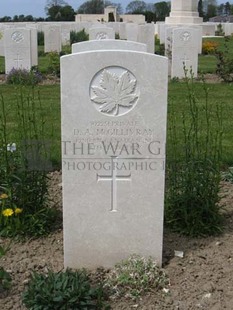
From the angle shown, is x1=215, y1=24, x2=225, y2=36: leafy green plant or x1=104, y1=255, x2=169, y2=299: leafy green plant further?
x1=215, y1=24, x2=225, y2=36: leafy green plant

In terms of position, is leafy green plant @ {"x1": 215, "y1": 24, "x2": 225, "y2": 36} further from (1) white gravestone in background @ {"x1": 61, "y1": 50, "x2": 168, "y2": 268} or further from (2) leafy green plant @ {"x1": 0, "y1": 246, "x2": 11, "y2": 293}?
(2) leafy green plant @ {"x1": 0, "y1": 246, "x2": 11, "y2": 293}

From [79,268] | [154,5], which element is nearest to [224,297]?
[79,268]

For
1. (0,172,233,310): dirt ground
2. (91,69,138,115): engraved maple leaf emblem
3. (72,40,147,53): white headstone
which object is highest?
(72,40,147,53): white headstone

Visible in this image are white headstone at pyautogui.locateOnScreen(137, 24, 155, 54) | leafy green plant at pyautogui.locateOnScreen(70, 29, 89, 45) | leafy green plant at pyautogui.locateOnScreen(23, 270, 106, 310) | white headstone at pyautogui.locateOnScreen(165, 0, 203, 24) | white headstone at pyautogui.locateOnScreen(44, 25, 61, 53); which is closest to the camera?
leafy green plant at pyautogui.locateOnScreen(23, 270, 106, 310)

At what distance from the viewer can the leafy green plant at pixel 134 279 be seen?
11.2 feet

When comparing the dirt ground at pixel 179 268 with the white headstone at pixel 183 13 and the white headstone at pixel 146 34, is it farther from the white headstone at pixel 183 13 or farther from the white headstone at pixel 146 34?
the white headstone at pixel 183 13

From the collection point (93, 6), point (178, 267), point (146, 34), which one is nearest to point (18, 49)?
point (146, 34)

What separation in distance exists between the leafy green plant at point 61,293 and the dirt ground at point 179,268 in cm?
12

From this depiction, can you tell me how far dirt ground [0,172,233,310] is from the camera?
334cm

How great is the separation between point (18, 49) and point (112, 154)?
10113 mm

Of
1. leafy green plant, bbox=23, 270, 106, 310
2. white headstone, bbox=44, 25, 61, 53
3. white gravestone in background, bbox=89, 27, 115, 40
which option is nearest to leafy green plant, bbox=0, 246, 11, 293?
leafy green plant, bbox=23, 270, 106, 310

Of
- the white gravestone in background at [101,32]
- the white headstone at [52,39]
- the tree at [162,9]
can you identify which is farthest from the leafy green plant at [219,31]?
the tree at [162,9]

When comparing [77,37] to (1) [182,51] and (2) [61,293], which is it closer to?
(1) [182,51]

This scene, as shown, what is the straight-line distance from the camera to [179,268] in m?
3.72
